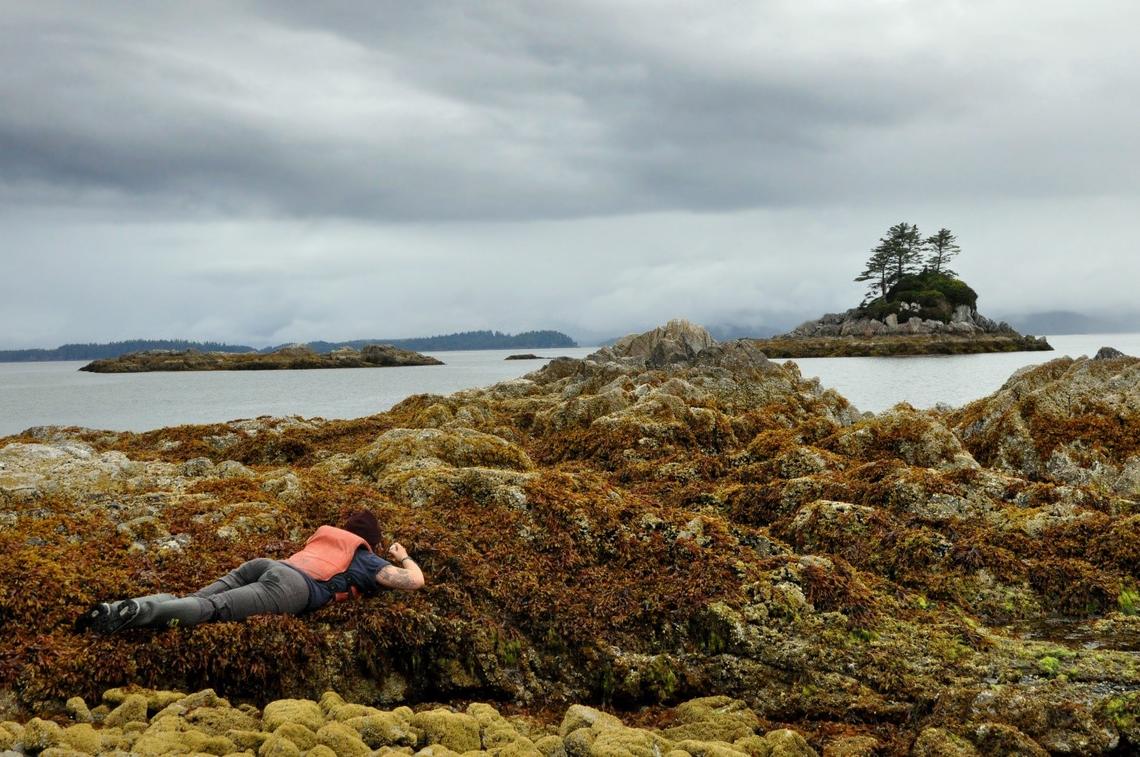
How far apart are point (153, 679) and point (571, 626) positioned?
510cm

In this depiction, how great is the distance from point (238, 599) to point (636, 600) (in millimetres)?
5365

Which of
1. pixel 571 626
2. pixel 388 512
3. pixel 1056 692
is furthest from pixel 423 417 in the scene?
pixel 1056 692

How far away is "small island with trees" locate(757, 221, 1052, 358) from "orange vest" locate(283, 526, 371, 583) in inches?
5450

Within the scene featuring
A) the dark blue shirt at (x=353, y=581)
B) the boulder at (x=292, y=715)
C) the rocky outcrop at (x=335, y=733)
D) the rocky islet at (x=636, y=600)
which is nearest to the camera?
the rocky outcrop at (x=335, y=733)

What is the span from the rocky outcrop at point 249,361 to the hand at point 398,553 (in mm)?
176533

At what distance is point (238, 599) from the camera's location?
30.0 feet

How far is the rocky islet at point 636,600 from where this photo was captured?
8117mm

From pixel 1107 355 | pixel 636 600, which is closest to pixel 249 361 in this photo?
pixel 1107 355

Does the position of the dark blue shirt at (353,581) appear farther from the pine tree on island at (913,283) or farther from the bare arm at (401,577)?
the pine tree on island at (913,283)

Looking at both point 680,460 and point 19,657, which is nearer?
point 19,657

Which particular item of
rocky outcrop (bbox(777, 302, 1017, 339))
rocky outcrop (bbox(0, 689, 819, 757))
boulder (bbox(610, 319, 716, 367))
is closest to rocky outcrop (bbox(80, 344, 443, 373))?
rocky outcrop (bbox(777, 302, 1017, 339))

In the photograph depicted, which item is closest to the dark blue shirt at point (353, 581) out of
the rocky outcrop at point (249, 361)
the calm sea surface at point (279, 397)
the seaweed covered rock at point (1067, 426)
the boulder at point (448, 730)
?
the boulder at point (448, 730)

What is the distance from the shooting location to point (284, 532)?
12047mm

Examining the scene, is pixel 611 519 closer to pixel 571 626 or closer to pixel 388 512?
pixel 571 626
